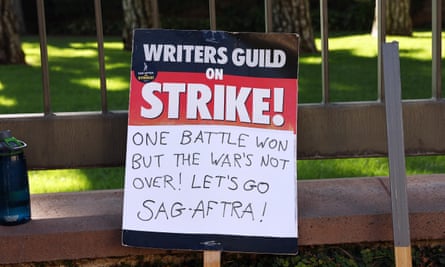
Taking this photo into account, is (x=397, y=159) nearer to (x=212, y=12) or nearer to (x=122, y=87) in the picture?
(x=212, y=12)

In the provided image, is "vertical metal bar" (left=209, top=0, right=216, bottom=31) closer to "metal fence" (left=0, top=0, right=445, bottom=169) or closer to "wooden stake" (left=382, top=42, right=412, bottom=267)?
"metal fence" (left=0, top=0, right=445, bottom=169)

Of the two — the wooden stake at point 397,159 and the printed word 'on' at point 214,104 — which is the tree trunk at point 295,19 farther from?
the wooden stake at point 397,159

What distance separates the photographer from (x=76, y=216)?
103 inches

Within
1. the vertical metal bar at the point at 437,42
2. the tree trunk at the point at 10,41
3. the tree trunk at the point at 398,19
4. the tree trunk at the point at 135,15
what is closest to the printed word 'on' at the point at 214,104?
the vertical metal bar at the point at 437,42

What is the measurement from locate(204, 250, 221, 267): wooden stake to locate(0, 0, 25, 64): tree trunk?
8400 millimetres

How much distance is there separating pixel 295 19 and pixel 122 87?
4.11m

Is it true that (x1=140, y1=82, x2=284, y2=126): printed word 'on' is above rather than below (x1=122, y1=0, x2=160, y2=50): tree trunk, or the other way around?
below

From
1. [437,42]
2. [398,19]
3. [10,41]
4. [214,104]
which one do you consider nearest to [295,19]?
[398,19]

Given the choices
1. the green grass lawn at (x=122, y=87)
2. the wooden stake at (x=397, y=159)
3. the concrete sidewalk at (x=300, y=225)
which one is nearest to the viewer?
the wooden stake at (x=397, y=159)

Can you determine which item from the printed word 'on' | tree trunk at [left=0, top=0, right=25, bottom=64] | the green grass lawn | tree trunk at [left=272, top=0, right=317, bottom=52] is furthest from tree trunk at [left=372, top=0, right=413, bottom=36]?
the printed word 'on'

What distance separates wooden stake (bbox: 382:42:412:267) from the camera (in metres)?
2.36

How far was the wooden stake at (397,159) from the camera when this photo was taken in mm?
2355

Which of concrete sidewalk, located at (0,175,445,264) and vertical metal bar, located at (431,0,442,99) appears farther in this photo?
vertical metal bar, located at (431,0,442,99)

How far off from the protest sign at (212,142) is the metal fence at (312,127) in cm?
21
